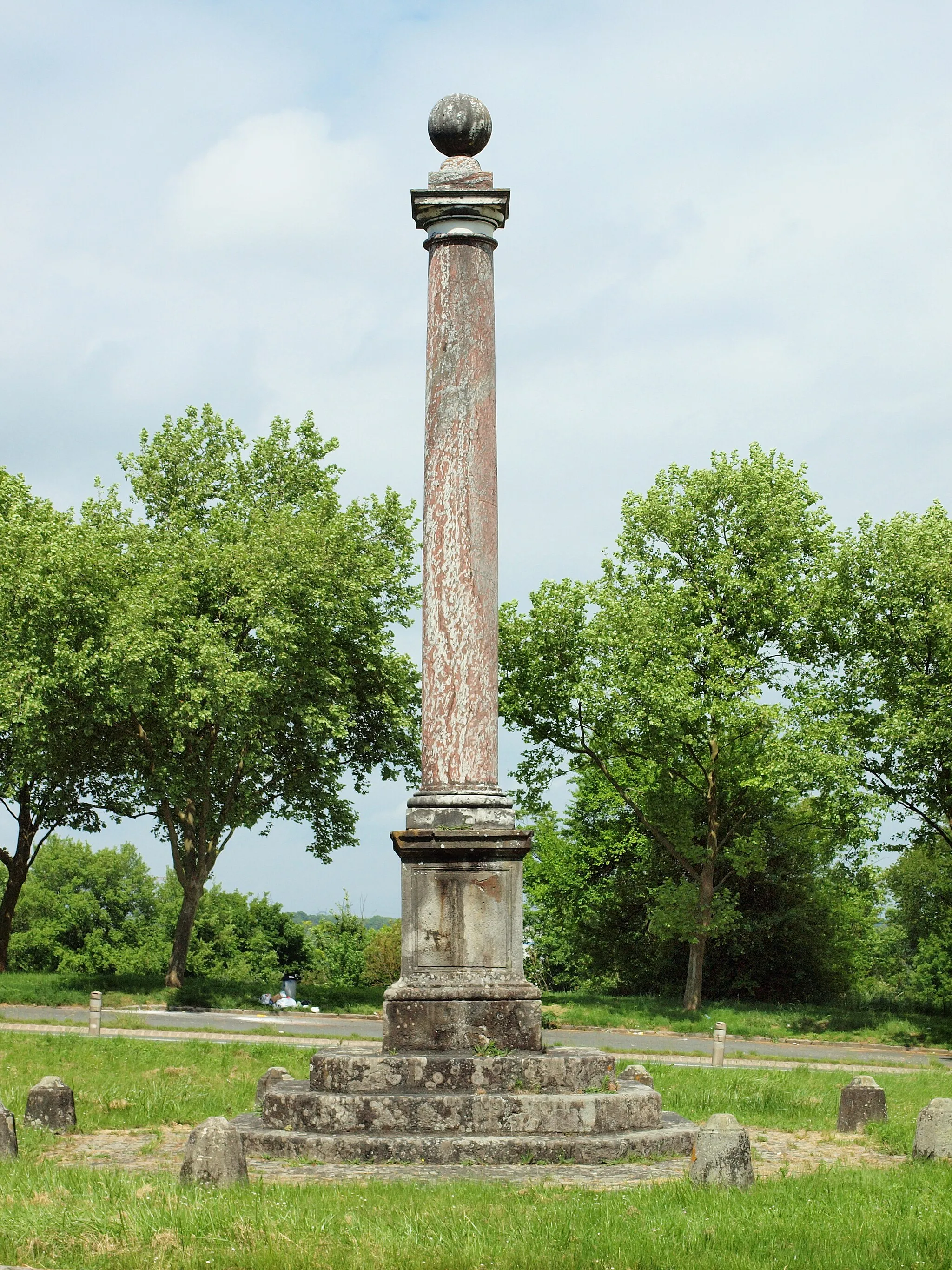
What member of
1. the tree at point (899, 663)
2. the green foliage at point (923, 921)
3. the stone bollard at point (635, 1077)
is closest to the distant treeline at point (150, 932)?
the green foliage at point (923, 921)

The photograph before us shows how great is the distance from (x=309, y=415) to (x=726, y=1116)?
2869 cm

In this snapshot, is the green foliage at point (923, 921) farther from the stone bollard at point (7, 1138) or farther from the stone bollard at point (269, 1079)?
the stone bollard at point (7, 1138)

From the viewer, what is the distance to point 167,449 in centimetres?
3494

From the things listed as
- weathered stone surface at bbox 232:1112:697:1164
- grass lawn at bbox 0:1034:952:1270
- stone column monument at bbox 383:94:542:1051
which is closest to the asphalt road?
stone column monument at bbox 383:94:542:1051

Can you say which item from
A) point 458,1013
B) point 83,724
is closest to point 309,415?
point 83,724

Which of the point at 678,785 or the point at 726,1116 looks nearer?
the point at 726,1116

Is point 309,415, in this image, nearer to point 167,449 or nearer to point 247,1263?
point 167,449

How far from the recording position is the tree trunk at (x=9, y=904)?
35.6 meters

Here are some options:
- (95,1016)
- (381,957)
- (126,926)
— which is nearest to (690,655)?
(95,1016)

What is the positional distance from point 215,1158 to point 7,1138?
2.35 meters

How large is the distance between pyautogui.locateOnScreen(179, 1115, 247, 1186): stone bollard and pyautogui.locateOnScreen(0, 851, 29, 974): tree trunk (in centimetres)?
2863

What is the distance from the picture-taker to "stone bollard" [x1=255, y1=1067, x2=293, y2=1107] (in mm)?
11883

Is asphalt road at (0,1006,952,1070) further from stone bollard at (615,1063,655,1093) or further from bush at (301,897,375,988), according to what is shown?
bush at (301,897,375,988)

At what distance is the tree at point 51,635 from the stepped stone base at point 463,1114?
18.5 metres
